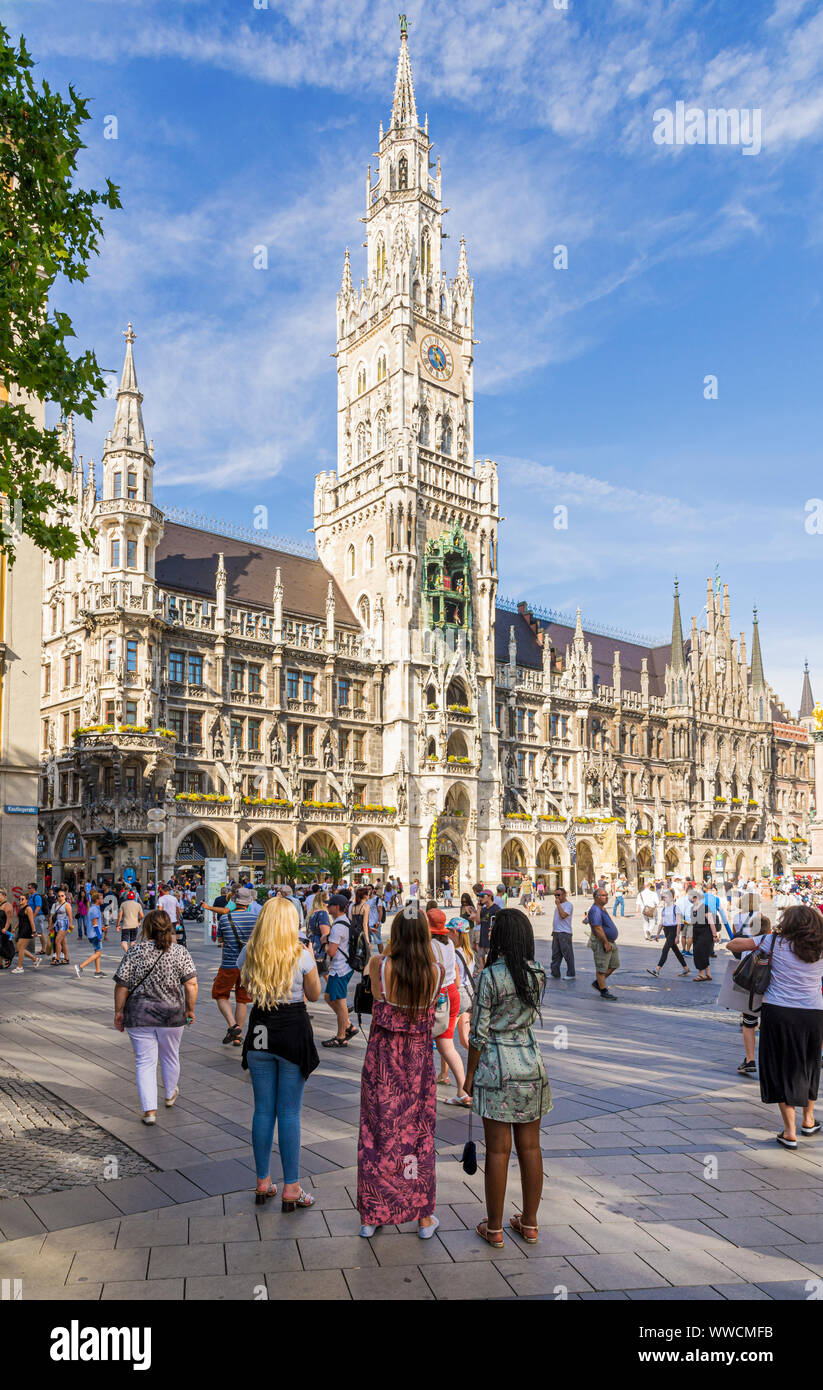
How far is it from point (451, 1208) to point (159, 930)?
3435mm

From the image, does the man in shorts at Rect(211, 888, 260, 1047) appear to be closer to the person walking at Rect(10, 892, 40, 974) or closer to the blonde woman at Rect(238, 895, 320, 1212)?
the blonde woman at Rect(238, 895, 320, 1212)

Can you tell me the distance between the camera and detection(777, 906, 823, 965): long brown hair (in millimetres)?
7383

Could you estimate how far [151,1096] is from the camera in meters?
8.09

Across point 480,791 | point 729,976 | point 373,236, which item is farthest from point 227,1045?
→ point 373,236

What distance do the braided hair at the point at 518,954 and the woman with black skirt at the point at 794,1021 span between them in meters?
2.93

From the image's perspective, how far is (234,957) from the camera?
10.7 m

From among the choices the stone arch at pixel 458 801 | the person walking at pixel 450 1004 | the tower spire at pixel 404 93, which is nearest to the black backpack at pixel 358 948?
the person walking at pixel 450 1004

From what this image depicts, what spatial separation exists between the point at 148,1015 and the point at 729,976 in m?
5.65

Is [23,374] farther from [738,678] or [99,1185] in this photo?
[738,678]

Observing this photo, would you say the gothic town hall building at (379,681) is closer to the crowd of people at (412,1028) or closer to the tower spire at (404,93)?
the tower spire at (404,93)

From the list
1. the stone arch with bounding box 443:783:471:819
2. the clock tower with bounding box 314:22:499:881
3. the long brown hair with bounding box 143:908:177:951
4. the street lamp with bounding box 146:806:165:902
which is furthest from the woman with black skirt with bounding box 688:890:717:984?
the stone arch with bounding box 443:783:471:819

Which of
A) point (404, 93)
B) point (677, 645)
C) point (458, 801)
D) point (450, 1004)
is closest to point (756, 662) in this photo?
point (677, 645)

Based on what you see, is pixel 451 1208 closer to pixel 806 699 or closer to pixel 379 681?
pixel 379 681

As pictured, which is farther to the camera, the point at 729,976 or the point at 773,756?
the point at 773,756
